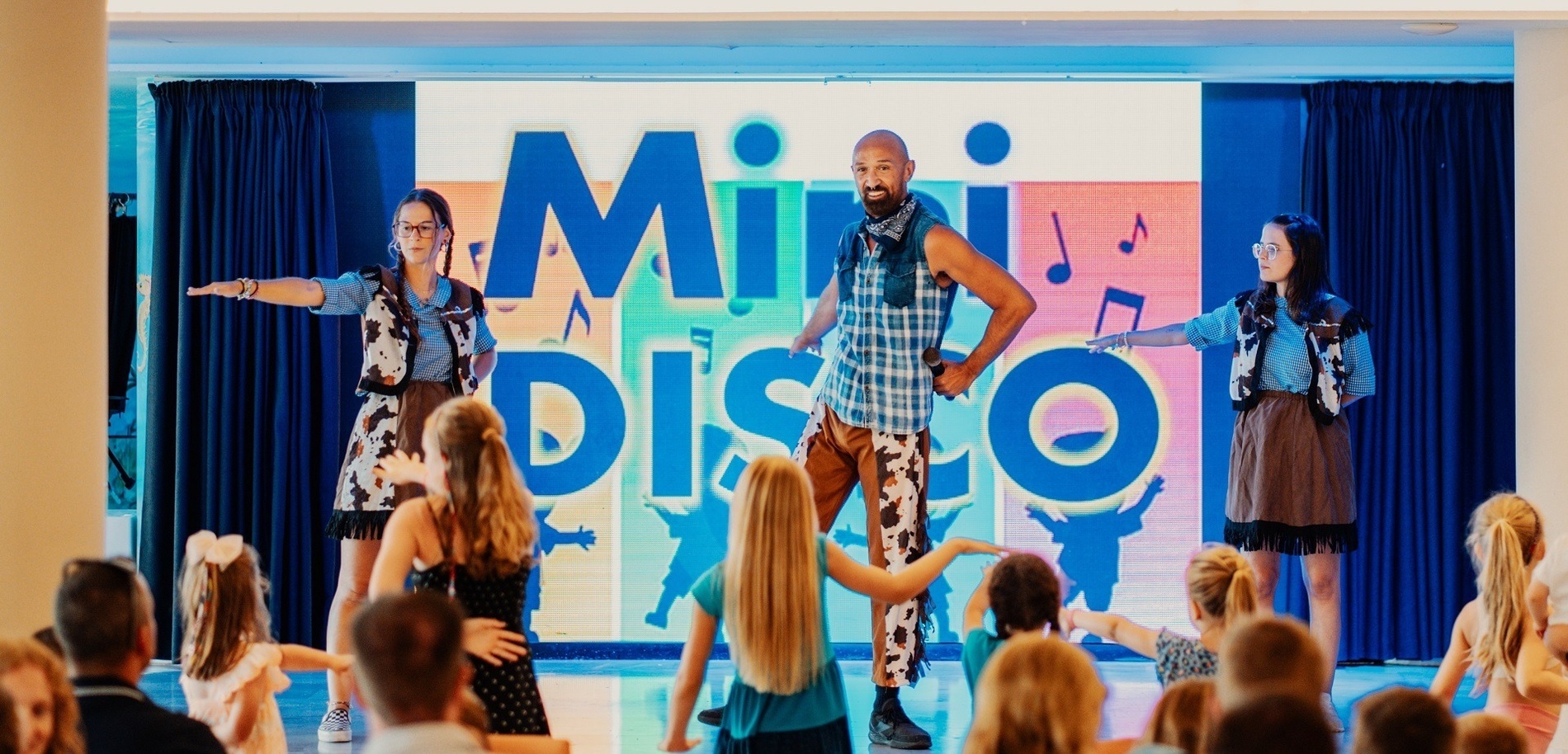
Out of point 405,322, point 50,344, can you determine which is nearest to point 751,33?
point 405,322

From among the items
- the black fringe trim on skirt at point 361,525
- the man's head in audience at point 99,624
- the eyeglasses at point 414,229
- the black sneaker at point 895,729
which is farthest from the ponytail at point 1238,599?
the eyeglasses at point 414,229

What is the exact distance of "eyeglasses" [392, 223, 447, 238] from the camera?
16.2 ft

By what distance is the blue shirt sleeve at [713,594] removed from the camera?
128 inches

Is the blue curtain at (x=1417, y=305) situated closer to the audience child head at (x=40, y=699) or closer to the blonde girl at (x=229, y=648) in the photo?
the blonde girl at (x=229, y=648)

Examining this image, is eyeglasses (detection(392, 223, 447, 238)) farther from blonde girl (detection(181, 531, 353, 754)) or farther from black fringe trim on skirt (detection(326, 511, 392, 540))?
blonde girl (detection(181, 531, 353, 754))

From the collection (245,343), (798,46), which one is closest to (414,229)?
(245,343)

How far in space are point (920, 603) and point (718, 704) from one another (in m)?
0.85

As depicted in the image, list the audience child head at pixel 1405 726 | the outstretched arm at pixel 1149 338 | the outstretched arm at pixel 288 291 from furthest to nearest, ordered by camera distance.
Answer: the outstretched arm at pixel 1149 338 < the outstretched arm at pixel 288 291 < the audience child head at pixel 1405 726

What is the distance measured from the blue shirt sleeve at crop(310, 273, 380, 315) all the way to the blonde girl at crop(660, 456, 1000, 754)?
6.98ft

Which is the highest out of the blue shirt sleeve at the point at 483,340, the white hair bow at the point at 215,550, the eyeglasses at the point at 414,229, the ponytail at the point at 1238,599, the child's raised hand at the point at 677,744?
the eyeglasses at the point at 414,229

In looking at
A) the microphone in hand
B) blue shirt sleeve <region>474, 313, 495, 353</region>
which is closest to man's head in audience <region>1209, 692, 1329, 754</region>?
the microphone in hand

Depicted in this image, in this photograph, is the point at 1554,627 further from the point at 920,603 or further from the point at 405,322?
the point at 405,322

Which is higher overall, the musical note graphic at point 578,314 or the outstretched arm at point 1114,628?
the musical note graphic at point 578,314

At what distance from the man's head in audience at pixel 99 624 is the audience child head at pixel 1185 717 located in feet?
5.09
